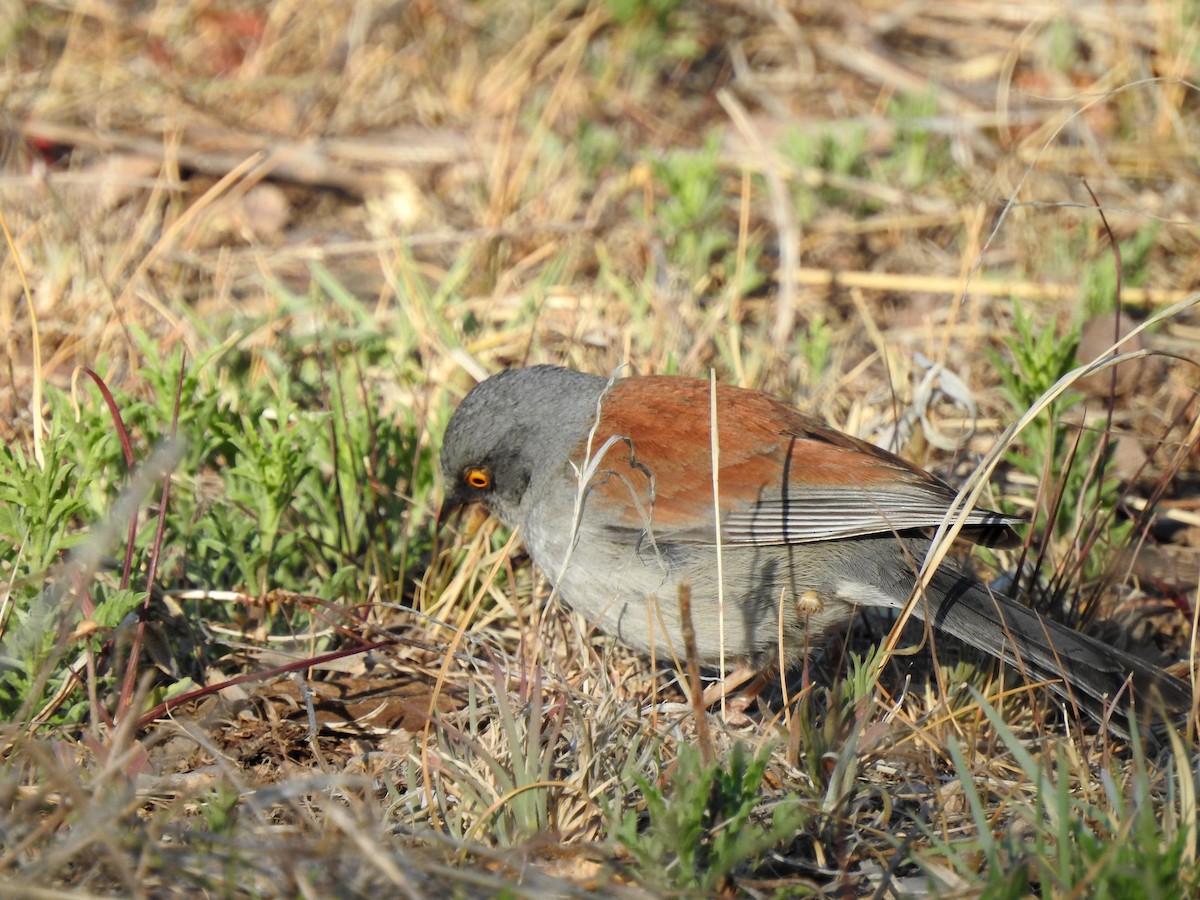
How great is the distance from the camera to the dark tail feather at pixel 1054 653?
3430 millimetres

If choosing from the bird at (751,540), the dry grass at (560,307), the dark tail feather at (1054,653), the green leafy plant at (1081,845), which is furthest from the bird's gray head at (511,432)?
the green leafy plant at (1081,845)


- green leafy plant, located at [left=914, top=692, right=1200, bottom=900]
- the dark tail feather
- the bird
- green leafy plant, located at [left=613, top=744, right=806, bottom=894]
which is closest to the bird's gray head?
the bird

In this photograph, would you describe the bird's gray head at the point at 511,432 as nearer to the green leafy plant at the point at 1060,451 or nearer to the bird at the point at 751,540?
the bird at the point at 751,540

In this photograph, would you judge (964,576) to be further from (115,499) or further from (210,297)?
(210,297)

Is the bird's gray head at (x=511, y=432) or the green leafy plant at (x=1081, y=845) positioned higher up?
the bird's gray head at (x=511, y=432)

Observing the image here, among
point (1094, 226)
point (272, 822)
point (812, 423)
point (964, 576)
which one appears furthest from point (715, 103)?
point (272, 822)

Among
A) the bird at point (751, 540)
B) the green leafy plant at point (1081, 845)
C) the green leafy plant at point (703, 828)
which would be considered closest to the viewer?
the green leafy plant at point (1081, 845)

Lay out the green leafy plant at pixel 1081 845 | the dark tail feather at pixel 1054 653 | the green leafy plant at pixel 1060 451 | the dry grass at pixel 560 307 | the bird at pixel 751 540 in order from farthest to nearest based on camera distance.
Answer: the green leafy plant at pixel 1060 451 → the bird at pixel 751 540 → the dark tail feather at pixel 1054 653 → the dry grass at pixel 560 307 → the green leafy plant at pixel 1081 845

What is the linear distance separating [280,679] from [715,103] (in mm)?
5025

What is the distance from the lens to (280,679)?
3.91 meters

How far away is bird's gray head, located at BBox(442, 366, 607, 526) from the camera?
13.6ft

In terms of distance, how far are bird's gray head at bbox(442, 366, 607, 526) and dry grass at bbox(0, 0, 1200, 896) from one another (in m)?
0.27

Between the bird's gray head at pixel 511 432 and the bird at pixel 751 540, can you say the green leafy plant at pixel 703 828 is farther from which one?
the bird's gray head at pixel 511 432

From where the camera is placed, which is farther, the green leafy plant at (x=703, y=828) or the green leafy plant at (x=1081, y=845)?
the green leafy plant at (x=703, y=828)
